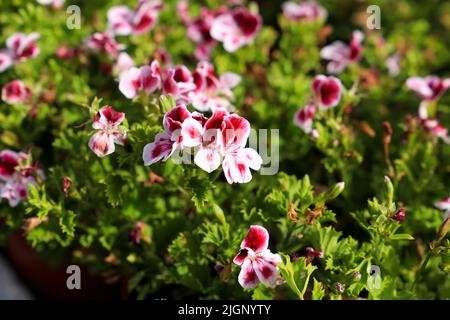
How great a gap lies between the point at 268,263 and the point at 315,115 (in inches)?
25.9

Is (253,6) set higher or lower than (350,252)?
higher

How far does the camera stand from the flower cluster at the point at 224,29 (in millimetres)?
2307

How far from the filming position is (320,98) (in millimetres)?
1990

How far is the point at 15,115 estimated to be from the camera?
216cm

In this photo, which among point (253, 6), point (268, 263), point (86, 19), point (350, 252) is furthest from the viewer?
point (86, 19)

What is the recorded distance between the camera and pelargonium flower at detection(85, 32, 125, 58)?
83.9 inches

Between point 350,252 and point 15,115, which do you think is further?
point 15,115

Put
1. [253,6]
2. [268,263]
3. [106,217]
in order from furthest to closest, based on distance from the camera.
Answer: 1. [253,6]
2. [106,217]
3. [268,263]

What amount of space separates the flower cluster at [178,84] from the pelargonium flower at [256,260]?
0.38 metres

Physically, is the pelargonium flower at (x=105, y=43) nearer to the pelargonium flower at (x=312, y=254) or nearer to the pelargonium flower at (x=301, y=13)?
the pelargonium flower at (x=301, y=13)

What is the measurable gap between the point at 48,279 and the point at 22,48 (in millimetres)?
889

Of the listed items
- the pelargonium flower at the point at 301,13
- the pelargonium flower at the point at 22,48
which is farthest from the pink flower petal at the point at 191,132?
the pelargonium flower at the point at 301,13

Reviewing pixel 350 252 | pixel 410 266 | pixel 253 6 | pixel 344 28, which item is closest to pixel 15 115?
pixel 253 6
